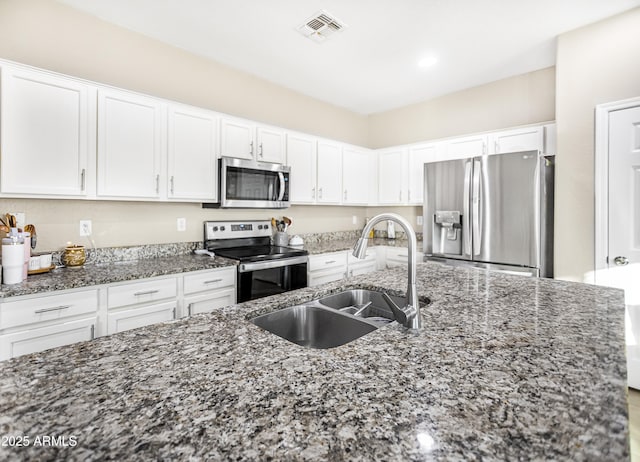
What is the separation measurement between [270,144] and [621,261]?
3.20m

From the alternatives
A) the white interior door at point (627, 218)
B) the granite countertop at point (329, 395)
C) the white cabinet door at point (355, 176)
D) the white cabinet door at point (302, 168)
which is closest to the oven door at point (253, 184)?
the white cabinet door at point (302, 168)

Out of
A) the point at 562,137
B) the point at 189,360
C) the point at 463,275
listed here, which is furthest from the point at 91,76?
the point at 562,137

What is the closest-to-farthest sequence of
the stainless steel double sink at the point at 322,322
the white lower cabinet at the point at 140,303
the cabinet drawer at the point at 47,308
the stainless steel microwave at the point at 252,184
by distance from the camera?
the stainless steel double sink at the point at 322,322 < the cabinet drawer at the point at 47,308 < the white lower cabinet at the point at 140,303 < the stainless steel microwave at the point at 252,184

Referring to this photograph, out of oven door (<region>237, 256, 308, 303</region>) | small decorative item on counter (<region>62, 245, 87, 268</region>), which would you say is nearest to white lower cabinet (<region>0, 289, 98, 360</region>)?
small decorative item on counter (<region>62, 245, 87, 268</region>)

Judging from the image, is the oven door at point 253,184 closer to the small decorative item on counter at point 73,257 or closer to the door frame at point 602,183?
the small decorative item on counter at point 73,257

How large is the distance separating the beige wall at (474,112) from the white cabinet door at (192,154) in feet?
9.09

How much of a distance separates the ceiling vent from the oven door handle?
77.4 inches

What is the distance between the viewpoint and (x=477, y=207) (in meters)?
3.03

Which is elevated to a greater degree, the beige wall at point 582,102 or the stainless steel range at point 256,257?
the beige wall at point 582,102

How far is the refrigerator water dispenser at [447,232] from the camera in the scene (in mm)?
3184

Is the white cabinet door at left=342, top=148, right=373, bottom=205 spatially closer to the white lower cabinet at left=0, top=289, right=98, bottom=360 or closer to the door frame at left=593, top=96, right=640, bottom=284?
the door frame at left=593, top=96, right=640, bottom=284

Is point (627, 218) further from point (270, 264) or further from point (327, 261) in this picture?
point (270, 264)

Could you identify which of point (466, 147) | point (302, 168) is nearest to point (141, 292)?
point (302, 168)

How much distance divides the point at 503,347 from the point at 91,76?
3207mm
